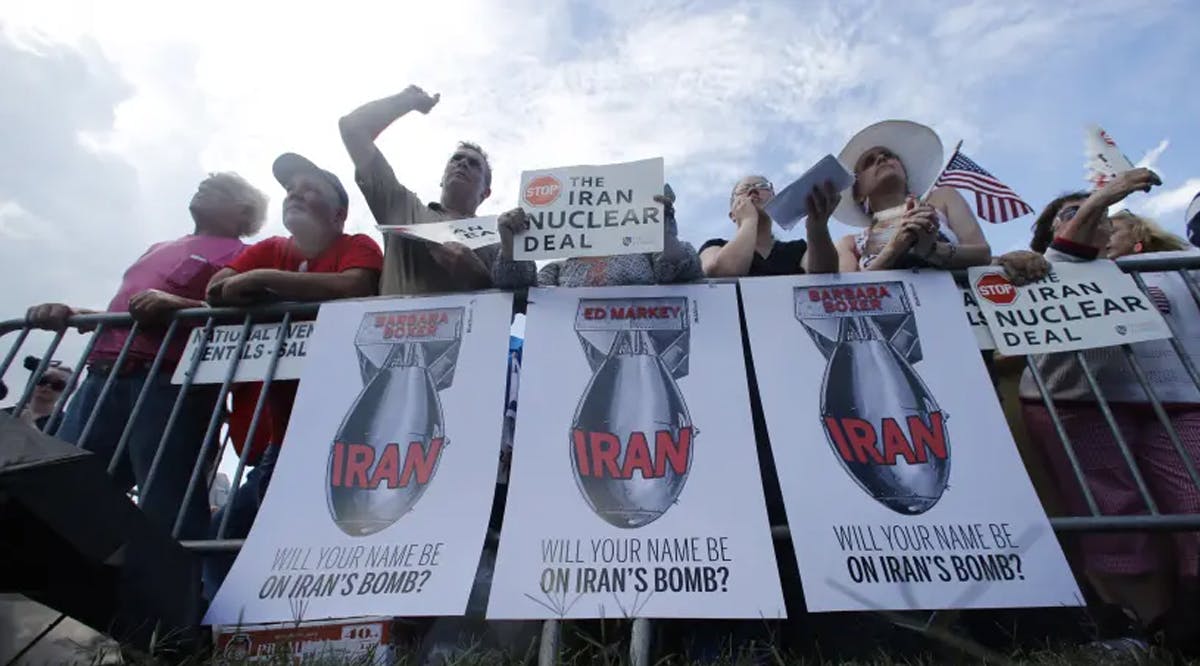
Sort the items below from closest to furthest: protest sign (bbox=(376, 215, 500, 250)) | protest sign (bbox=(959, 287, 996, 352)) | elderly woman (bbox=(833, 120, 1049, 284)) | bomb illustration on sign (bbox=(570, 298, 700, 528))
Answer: bomb illustration on sign (bbox=(570, 298, 700, 528)) → protest sign (bbox=(959, 287, 996, 352)) → elderly woman (bbox=(833, 120, 1049, 284)) → protest sign (bbox=(376, 215, 500, 250))

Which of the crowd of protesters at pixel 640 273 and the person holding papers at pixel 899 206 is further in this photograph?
the person holding papers at pixel 899 206

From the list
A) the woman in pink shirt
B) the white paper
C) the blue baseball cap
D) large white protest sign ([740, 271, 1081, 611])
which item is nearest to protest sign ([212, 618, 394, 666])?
the woman in pink shirt

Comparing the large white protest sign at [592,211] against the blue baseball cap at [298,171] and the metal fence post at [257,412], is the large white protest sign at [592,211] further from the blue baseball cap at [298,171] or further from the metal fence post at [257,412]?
the blue baseball cap at [298,171]

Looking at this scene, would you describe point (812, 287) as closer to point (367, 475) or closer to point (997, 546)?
point (997, 546)

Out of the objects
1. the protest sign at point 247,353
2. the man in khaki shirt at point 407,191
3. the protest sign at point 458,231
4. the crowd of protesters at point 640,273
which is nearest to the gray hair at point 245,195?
the crowd of protesters at point 640,273

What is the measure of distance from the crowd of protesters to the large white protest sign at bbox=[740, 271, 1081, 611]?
0.23 metres

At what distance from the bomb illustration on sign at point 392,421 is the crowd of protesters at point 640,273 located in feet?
1.33

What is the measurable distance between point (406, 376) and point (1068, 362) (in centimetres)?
256

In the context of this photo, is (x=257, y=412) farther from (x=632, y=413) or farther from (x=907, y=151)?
(x=907, y=151)

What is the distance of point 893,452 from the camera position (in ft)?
7.18

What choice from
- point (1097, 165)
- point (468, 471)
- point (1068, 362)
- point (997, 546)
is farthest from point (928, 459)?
point (1097, 165)

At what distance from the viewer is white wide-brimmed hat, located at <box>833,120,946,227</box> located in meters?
3.42

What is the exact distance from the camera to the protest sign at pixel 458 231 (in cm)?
285

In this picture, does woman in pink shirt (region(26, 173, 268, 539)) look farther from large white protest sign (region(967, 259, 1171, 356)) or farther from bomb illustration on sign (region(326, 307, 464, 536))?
large white protest sign (region(967, 259, 1171, 356))
